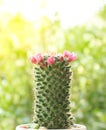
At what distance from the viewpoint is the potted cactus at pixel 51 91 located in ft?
5.06

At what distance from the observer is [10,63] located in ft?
11.6

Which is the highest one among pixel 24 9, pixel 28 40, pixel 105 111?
pixel 24 9

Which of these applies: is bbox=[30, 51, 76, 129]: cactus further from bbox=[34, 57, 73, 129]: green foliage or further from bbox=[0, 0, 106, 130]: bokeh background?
bbox=[0, 0, 106, 130]: bokeh background

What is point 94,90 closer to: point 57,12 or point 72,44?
point 72,44

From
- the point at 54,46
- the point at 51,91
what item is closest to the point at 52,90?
the point at 51,91

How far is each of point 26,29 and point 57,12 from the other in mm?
283

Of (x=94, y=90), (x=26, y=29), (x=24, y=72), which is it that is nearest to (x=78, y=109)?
(x=94, y=90)

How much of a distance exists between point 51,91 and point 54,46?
2.04 meters

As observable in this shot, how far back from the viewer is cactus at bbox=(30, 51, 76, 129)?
1.54 metres

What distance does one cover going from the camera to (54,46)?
3.57m

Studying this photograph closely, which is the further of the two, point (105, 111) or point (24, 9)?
point (24, 9)

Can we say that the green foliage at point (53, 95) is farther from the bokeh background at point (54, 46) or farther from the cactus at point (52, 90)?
the bokeh background at point (54, 46)

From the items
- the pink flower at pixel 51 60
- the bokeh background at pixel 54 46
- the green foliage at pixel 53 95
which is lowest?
the green foliage at pixel 53 95

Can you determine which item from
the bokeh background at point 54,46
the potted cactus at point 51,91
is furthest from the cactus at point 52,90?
the bokeh background at point 54,46
